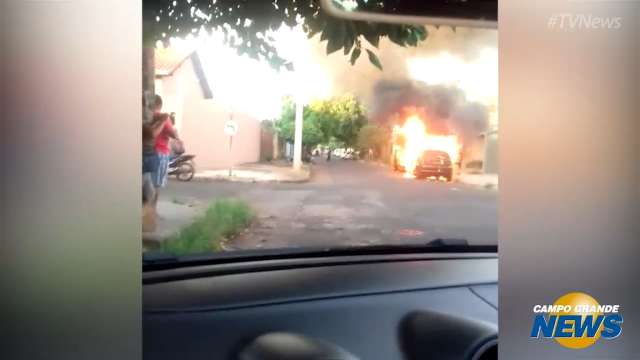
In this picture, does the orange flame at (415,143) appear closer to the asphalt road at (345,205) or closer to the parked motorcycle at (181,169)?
the asphalt road at (345,205)

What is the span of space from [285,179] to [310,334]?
1.72 ft

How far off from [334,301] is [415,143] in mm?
613

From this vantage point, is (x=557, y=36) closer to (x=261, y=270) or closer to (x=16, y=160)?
(x=261, y=270)

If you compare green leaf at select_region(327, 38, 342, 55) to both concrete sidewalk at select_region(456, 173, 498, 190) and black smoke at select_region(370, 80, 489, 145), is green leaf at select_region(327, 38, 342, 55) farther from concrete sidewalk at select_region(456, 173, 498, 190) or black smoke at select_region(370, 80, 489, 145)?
concrete sidewalk at select_region(456, 173, 498, 190)

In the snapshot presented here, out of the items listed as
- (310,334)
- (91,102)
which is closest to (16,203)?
(91,102)

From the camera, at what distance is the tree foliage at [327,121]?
1.87 metres

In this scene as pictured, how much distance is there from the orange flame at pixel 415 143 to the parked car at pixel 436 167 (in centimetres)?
1

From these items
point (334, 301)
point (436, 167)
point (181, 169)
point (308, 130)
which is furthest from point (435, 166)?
point (181, 169)

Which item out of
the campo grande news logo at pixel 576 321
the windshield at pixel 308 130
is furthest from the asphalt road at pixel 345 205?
the campo grande news logo at pixel 576 321

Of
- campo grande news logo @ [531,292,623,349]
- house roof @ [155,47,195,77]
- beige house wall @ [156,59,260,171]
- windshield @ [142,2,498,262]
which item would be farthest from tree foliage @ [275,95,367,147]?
campo grande news logo @ [531,292,623,349]

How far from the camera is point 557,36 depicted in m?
1.87

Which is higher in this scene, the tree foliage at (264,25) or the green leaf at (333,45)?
the tree foliage at (264,25)

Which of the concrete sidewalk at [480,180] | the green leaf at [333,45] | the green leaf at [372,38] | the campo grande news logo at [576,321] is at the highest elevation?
the green leaf at [372,38]

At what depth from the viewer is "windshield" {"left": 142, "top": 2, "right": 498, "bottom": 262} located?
1790 mm
